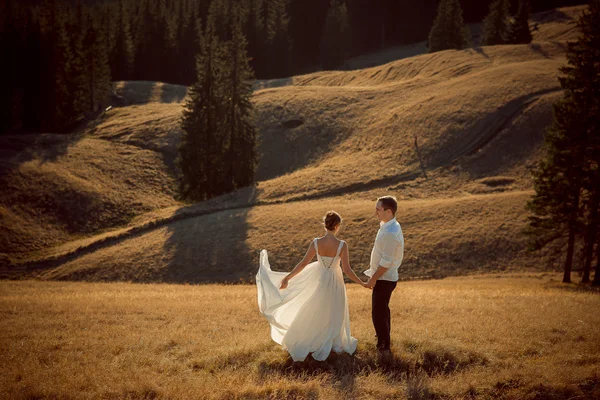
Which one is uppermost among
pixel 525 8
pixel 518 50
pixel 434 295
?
pixel 525 8

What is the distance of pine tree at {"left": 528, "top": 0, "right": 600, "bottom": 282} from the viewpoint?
26422 millimetres

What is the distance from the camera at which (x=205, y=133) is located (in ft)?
165

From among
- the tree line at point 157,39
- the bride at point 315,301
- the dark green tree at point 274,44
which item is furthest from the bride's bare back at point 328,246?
the dark green tree at point 274,44

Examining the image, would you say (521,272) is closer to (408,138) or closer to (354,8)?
(408,138)

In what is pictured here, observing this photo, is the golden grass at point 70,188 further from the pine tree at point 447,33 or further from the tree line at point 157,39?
the pine tree at point 447,33

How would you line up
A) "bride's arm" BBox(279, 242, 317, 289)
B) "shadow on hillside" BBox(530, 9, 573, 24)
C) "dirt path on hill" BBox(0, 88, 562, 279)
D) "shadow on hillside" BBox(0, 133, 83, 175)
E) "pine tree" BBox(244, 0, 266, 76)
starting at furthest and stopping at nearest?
"pine tree" BBox(244, 0, 266, 76), "shadow on hillside" BBox(530, 9, 573, 24), "shadow on hillside" BBox(0, 133, 83, 175), "dirt path on hill" BBox(0, 88, 562, 279), "bride's arm" BBox(279, 242, 317, 289)

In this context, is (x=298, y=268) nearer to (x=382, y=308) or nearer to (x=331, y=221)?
(x=331, y=221)

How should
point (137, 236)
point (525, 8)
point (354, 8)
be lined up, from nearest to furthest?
point (137, 236)
point (525, 8)
point (354, 8)

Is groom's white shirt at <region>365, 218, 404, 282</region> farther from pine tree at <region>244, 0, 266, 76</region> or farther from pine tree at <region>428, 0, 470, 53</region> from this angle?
pine tree at <region>244, 0, 266, 76</region>

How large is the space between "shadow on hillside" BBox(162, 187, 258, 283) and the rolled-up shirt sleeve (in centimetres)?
2495

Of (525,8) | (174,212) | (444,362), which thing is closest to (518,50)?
(525,8)

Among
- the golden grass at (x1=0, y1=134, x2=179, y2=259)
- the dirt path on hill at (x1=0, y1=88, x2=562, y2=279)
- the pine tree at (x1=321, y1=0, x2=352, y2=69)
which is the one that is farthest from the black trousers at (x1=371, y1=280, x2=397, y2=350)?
the pine tree at (x1=321, y1=0, x2=352, y2=69)

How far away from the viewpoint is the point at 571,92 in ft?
90.8

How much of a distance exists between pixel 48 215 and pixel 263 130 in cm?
3077
